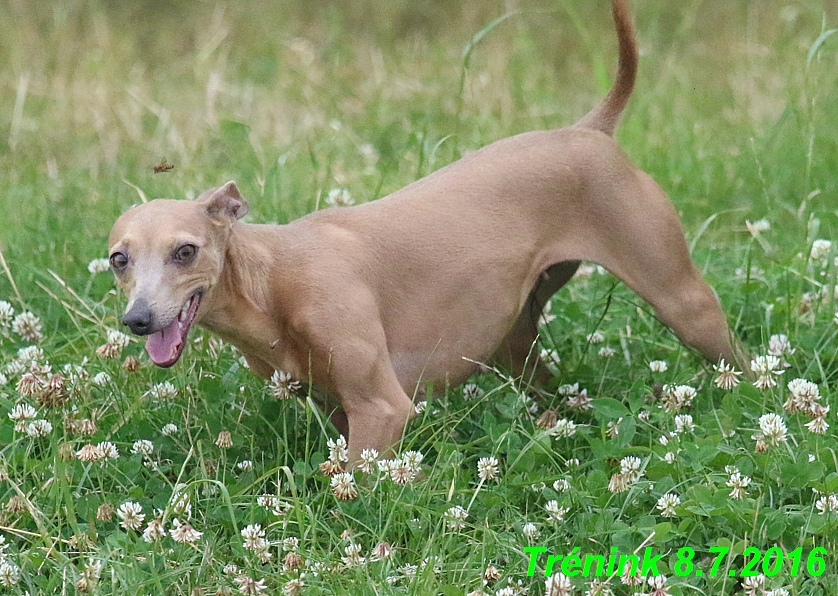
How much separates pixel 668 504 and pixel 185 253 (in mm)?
1432

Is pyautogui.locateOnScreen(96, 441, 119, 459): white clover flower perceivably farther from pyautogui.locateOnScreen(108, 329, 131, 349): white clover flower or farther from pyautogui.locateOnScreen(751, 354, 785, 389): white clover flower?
pyautogui.locateOnScreen(751, 354, 785, 389): white clover flower

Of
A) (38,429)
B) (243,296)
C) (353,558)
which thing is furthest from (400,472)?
(38,429)

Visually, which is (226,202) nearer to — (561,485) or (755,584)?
(561,485)

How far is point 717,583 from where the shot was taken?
296 centimetres

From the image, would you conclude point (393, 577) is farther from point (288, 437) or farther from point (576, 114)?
point (576, 114)

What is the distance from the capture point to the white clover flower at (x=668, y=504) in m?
3.16

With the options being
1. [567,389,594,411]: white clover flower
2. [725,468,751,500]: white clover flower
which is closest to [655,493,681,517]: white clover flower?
[725,468,751,500]: white clover flower

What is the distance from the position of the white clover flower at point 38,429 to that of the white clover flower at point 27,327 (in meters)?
0.88

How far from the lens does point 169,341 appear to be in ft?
10.6

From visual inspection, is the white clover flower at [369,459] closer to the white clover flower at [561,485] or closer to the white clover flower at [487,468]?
the white clover flower at [487,468]

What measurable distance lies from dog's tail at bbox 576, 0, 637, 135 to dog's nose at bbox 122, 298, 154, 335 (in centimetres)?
172

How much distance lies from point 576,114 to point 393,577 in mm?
5092

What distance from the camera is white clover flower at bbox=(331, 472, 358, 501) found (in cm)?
317

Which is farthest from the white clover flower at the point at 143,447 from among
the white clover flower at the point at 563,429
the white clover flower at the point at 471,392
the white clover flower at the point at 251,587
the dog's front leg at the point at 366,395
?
the white clover flower at the point at 563,429
